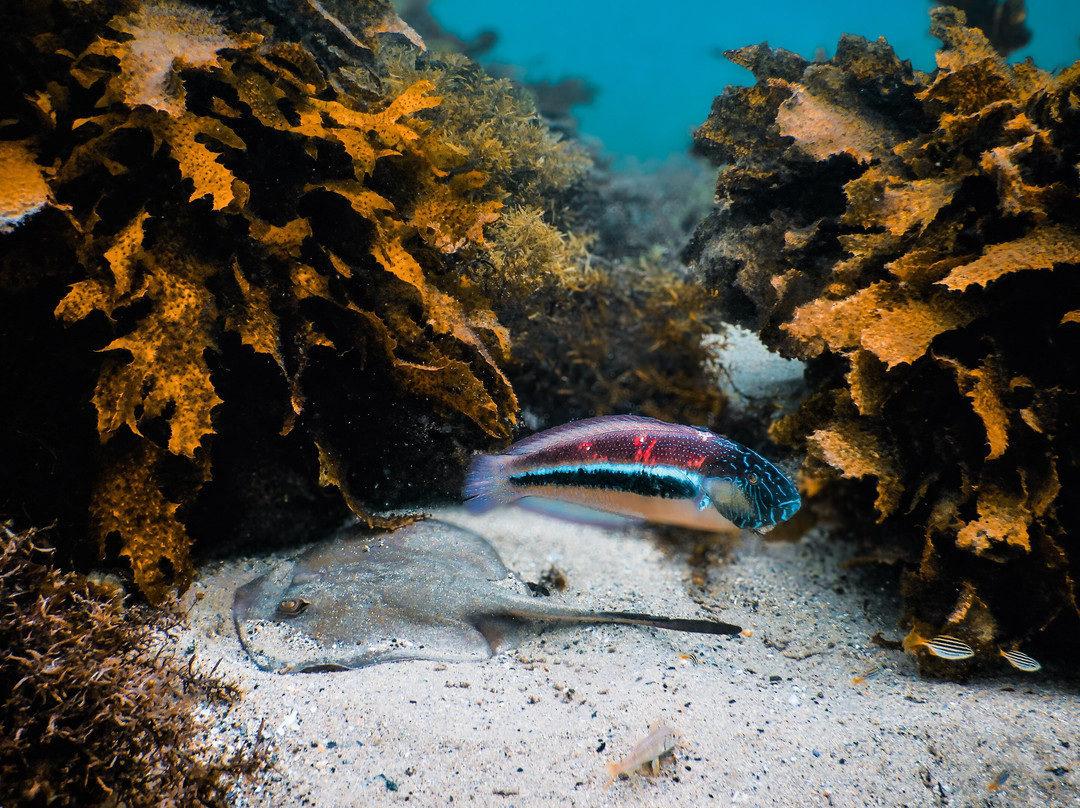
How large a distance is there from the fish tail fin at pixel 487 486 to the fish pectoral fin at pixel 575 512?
0.35 feet

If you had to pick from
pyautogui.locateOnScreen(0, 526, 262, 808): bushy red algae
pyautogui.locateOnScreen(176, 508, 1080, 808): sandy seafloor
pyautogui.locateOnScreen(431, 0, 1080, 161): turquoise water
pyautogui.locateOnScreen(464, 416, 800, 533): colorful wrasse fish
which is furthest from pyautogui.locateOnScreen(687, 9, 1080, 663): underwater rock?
pyautogui.locateOnScreen(431, 0, 1080, 161): turquoise water

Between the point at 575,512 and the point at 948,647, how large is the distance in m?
2.02

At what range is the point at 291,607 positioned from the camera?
2.72m

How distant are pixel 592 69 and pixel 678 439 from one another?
29.5ft

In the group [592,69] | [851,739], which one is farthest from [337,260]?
[592,69]

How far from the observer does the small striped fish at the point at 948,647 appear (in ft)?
8.45

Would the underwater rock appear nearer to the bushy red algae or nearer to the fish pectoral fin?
the fish pectoral fin

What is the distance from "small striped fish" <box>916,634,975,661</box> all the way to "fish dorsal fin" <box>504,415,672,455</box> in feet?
6.05

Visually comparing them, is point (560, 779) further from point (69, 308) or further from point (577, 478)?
point (69, 308)

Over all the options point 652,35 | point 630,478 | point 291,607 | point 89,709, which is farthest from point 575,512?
point 652,35

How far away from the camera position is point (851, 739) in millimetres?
2219

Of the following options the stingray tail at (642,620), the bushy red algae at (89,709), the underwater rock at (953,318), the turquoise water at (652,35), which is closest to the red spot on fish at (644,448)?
the stingray tail at (642,620)

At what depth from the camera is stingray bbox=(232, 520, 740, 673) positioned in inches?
103

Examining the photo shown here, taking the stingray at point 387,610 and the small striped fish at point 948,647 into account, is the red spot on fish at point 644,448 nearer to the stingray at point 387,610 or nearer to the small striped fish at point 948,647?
the stingray at point 387,610
